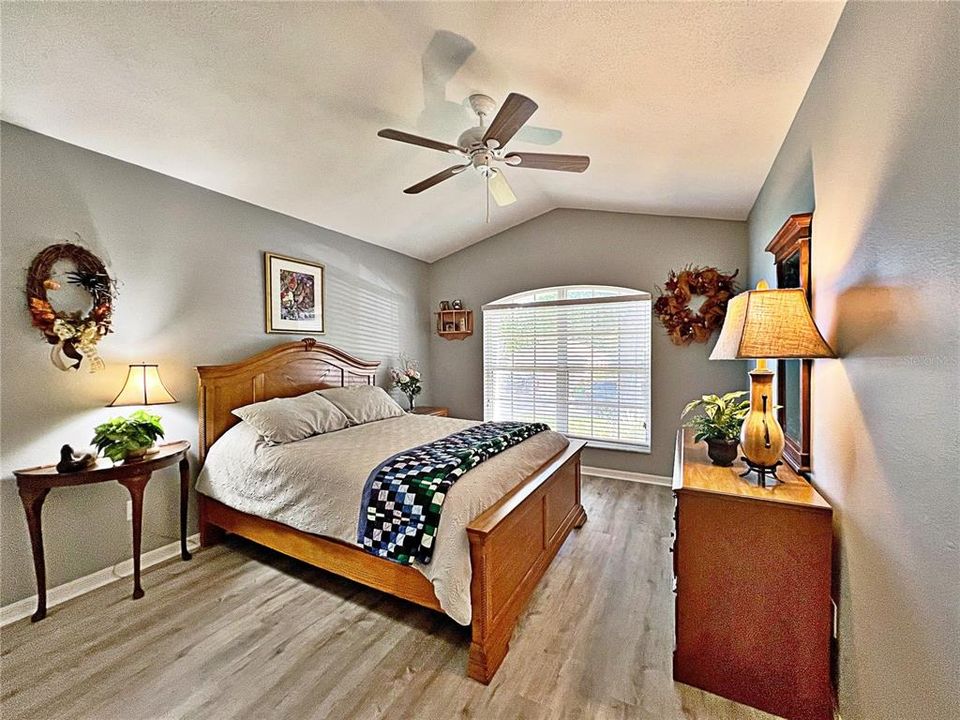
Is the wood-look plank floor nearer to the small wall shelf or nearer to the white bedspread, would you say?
the white bedspread

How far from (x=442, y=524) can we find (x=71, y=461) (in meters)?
2.03

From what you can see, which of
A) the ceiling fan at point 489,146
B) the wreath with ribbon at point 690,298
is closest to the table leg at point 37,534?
the ceiling fan at point 489,146

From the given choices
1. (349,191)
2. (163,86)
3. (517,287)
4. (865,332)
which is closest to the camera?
(865,332)

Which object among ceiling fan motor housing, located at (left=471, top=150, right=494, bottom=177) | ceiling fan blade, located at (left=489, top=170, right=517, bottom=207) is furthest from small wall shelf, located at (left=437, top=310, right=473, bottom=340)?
ceiling fan motor housing, located at (left=471, top=150, right=494, bottom=177)

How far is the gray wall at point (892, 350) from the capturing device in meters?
0.92

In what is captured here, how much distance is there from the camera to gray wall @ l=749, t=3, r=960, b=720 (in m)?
0.92

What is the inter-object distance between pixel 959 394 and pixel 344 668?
229cm

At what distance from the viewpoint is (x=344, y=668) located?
6.07 ft

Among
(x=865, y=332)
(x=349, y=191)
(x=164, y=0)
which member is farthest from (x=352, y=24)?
(x=865, y=332)

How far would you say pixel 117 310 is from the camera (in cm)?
261

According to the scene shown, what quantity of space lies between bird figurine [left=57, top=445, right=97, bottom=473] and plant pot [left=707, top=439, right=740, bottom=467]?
329cm

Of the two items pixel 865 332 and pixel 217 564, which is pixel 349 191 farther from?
pixel 865 332

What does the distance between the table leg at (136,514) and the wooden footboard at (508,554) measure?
1963 mm

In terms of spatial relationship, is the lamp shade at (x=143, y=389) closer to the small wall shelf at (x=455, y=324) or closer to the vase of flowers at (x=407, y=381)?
the vase of flowers at (x=407, y=381)
